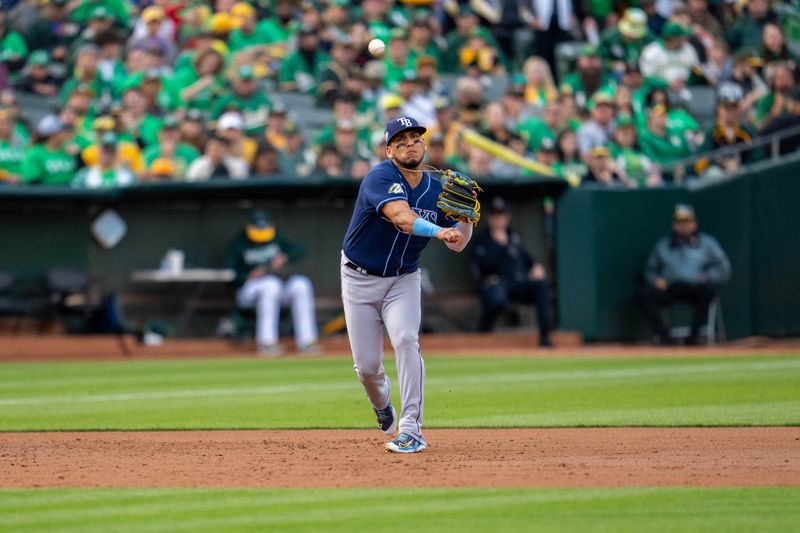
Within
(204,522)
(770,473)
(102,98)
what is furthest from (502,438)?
(102,98)

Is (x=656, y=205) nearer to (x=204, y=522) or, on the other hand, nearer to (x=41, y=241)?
(x=41, y=241)

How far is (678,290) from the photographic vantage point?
56.7 feet

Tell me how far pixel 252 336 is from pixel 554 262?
399 cm

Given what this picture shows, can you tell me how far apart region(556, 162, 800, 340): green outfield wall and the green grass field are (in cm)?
219

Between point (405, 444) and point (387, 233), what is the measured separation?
1.19 m

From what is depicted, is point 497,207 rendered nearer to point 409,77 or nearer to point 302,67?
point 409,77

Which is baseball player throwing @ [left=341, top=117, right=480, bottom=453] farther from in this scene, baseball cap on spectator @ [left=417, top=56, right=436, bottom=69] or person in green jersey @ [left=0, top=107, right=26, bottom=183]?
baseball cap on spectator @ [left=417, top=56, right=436, bottom=69]

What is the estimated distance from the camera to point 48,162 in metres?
17.0

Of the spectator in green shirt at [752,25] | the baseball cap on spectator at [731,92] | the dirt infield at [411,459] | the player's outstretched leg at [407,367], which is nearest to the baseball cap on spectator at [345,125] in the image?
the baseball cap on spectator at [731,92]

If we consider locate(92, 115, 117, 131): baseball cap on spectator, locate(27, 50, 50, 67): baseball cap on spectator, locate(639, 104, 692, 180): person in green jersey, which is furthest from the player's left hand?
locate(27, 50, 50, 67): baseball cap on spectator

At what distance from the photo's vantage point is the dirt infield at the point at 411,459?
6.75m

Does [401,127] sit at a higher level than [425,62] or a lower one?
lower

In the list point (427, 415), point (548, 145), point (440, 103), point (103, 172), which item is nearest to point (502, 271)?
point (548, 145)

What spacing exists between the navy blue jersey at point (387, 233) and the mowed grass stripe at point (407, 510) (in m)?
1.84
